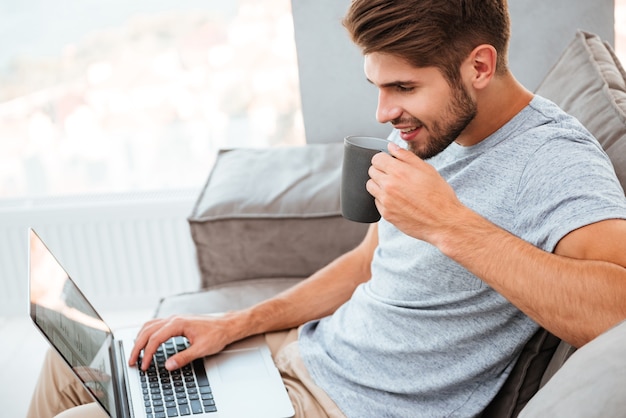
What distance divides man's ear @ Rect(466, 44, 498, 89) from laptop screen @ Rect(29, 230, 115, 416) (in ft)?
2.44

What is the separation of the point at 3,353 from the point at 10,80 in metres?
0.93

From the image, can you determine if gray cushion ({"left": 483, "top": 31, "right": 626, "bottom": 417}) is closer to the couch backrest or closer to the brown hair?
the brown hair

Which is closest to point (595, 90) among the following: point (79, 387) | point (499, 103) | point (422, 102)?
point (499, 103)

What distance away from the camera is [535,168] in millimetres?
1115

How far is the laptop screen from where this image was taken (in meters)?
1.11

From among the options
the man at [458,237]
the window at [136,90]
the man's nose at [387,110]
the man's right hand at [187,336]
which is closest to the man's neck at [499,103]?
the man at [458,237]

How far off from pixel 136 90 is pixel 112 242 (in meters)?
0.53

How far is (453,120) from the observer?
1229mm

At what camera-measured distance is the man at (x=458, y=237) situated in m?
1.01

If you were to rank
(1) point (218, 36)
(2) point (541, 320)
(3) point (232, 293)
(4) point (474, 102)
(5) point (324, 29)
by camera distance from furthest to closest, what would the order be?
(1) point (218, 36) < (5) point (324, 29) < (3) point (232, 293) < (4) point (474, 102) < (2) point (541, 320)

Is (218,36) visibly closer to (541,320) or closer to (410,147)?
(410,147)

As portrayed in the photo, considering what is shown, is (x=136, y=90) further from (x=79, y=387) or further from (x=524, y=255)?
(x=524, y=255)

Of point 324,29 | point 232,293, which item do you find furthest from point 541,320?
point 324,29

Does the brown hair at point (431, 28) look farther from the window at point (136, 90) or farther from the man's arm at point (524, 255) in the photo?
the window at point (136, 90)
